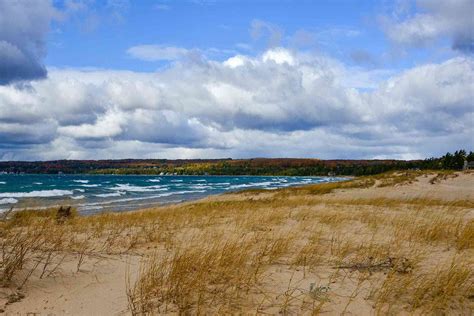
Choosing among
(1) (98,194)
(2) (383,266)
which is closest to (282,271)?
(2) (383,266)

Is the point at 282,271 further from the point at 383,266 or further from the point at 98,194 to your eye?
the point at 98,194

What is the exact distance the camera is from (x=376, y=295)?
5.02 metres

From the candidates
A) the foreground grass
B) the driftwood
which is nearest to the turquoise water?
the foreground grass

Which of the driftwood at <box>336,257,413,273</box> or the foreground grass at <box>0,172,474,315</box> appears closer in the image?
the foreground grass at <box>0,172,474,315</box>

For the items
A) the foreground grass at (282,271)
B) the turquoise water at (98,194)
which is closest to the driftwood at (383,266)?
the foreground grass at (282,271)

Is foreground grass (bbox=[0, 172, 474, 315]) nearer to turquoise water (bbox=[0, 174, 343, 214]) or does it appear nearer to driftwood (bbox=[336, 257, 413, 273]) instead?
driftwood (bbox=[336, 257, 413, 273])

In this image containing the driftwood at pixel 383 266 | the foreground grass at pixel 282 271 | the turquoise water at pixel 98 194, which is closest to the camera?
the foreground grass at pixel 282 271

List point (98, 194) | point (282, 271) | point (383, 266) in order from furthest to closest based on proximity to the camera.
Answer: point (98, 194) → point (383, 266) → point (282, 271)

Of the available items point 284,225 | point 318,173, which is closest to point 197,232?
point 284,225

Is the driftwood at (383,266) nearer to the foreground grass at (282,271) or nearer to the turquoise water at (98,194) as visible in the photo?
the foreground grass at (282,271)

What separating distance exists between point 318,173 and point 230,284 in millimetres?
187921

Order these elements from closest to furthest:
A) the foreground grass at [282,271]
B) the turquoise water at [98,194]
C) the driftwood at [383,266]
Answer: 1. the foreground grass at [282,271]
2. the driftwood at [383,266]
3. the turquoise water at [98,194]

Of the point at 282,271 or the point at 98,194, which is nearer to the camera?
the point at 282,271

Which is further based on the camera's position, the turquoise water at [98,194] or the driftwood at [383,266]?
the turquoise water at [98,194]
